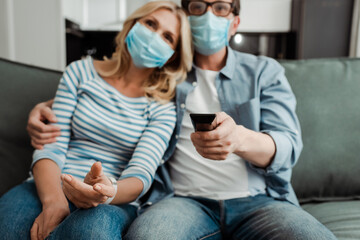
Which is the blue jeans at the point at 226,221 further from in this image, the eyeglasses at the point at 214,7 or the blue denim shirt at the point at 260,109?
the eyeglasses at the point at 214,7

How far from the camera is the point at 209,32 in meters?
1.15

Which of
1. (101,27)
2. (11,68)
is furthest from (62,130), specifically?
(101,27)

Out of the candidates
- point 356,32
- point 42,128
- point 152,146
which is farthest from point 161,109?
point 356,32

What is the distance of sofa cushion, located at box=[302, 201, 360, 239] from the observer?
96 centimetres

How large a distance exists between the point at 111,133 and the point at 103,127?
0.11 feet

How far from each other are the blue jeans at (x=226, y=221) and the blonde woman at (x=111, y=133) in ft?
0.27

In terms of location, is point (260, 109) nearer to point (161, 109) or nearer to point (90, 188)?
point (161, 109)

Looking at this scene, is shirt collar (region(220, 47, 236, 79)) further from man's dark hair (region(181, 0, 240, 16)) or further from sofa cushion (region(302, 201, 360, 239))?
sofa cushion (region(302, 201, 360, 239))

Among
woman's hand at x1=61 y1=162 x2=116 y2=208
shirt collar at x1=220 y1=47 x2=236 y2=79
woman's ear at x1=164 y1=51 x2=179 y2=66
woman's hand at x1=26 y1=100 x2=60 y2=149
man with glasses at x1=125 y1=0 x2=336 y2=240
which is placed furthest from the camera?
woman's ear at x1=164 y1=51 x2=179 y2=66

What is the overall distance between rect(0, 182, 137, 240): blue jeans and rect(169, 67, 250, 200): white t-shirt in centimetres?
19

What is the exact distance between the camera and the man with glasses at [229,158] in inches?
34.3

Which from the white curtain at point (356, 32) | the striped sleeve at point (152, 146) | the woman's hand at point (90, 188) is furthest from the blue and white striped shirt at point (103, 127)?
the white curtain at point (356, 32)

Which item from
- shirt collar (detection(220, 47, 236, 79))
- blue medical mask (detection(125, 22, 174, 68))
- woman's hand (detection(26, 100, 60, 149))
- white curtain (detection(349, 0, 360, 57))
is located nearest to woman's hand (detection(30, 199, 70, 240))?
woman's hand (detection(26, 100, 60, 149))

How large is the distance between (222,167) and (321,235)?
364 millimetres
